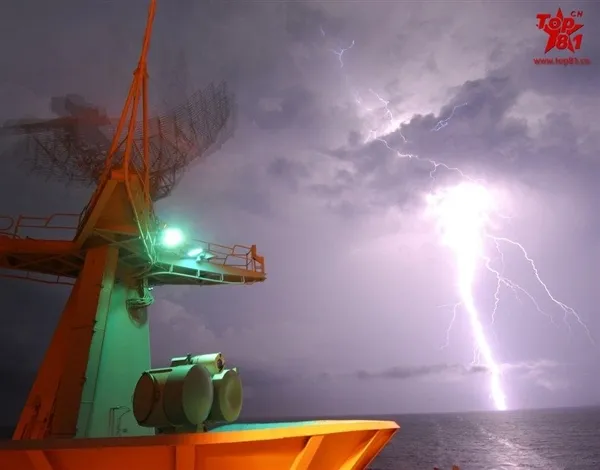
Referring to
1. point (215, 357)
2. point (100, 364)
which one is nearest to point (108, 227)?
point (100, 364)

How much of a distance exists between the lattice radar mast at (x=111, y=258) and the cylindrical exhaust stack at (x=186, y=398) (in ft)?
0.78

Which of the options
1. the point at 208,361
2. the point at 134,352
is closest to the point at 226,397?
the point at 208,361

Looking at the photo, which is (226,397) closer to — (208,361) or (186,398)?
(186,398)

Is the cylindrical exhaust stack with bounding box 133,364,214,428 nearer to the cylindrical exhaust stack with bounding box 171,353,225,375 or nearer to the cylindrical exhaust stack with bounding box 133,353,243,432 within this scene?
the cylindrical exhaust stack with bounding box 133,353,243,432

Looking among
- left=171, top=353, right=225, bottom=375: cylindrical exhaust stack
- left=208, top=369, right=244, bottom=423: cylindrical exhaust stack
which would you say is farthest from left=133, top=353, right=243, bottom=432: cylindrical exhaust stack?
left=171, top=353, right=225, bottom=375: cylindrical exhaust stack

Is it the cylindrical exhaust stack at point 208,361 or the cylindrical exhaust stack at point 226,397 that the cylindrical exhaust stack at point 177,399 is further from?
the cylindrical exhaust stack at point 208,361

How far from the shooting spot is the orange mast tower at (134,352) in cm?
607

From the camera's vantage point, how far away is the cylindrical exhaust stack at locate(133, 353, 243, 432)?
9.04 m

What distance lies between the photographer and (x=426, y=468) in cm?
6353

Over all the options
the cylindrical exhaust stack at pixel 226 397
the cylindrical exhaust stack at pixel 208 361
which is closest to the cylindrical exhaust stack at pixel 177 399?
the cylindrical exhaust stack at pixel 226 397

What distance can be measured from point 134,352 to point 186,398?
908 centimetres

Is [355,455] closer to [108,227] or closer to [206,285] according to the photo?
[108,227]

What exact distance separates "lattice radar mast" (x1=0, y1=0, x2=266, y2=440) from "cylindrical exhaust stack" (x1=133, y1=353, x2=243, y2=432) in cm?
24

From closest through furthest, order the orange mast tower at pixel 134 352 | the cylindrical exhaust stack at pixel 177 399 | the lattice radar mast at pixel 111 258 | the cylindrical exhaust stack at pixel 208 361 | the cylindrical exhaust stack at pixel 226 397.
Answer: the orange mast tower at pixel 134 352 < the cylindrical exhaust stack at pixel 177 399 < the cylindrical exhaust stack at pixel 226 397 < the cylindrical exhaust stack at pixel 208 361 < the lattice radar mast at pixel 111 258
